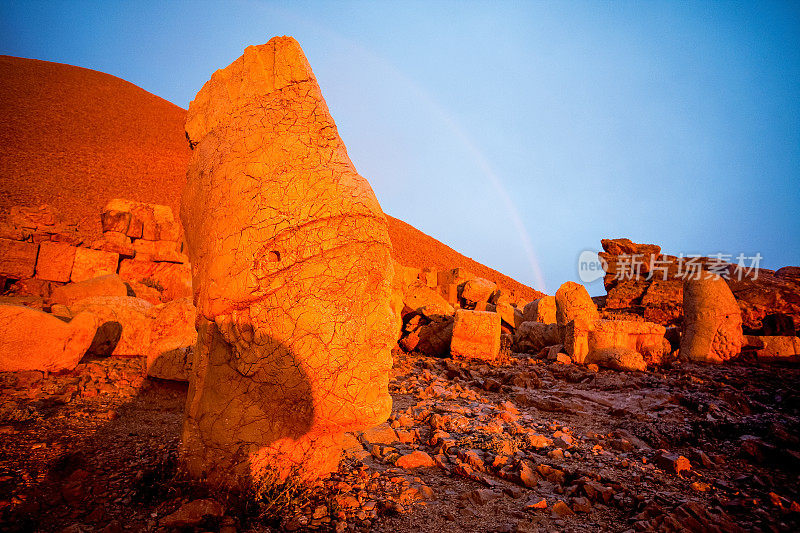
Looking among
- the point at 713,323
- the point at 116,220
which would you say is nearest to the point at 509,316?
the point at 713,323

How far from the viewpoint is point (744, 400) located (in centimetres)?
475

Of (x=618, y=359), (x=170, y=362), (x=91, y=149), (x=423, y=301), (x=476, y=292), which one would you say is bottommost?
(x=170, y=362)

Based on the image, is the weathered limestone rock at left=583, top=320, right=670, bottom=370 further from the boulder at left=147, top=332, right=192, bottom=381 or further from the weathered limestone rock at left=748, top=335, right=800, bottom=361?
the boulder at left=147, top=332, right=192, bottom=381

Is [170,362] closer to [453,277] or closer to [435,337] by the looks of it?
[435,337]

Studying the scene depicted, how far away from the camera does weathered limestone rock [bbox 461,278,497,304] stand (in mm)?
13453

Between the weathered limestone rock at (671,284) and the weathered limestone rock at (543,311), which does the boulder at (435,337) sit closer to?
the weathered limestone rock at (543,311)

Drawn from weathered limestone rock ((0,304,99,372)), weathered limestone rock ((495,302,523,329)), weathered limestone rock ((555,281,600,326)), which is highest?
weathered limestone rock ((555,281,600,326))

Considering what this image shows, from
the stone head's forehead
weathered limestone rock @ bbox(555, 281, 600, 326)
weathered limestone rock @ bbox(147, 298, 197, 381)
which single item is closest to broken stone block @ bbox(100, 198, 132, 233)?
weathered limestone rock @ bbox(147, 298, 197, 381)

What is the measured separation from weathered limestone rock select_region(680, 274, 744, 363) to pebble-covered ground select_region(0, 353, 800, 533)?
2814 mm

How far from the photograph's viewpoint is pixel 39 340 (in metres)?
3.78

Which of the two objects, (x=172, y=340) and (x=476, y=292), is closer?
(x=172, y=340)

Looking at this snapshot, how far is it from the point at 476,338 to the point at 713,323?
436cm

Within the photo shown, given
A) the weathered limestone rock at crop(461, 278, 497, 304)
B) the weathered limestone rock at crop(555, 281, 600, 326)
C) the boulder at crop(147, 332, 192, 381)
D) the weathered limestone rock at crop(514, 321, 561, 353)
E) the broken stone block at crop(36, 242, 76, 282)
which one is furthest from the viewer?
the weathered limestone rock at crop(461, 278, 497, 304)

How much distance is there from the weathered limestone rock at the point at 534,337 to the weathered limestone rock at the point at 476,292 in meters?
4.01
